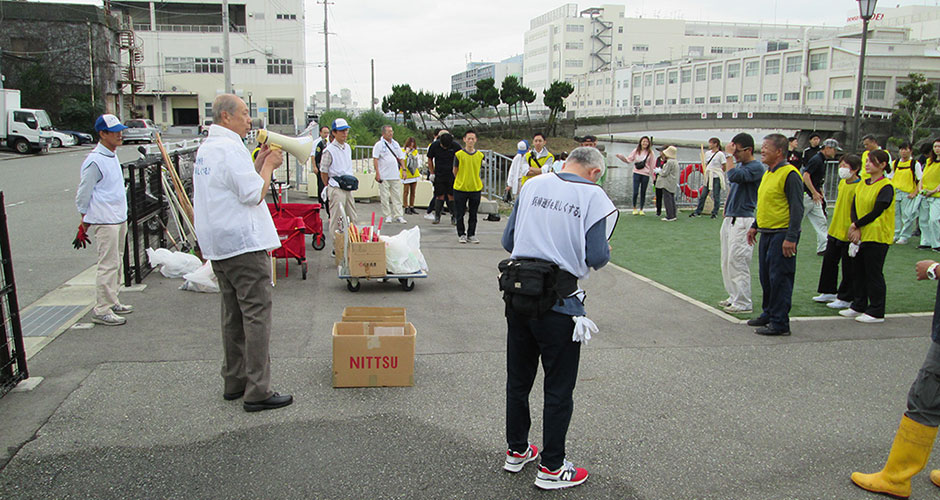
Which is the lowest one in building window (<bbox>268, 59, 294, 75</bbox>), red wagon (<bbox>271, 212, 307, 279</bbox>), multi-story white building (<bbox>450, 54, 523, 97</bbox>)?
red wagon (<bbox>271, 212, 307, 279</bbox>)

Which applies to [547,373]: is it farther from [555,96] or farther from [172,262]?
[555,96]

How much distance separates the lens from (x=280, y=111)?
74750 mm

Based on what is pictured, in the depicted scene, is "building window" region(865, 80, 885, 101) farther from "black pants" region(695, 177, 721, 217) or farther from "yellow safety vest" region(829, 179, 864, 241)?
"yellow safety vest" region(829, 179, 864, 241)

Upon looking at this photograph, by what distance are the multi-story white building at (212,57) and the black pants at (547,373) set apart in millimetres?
71743

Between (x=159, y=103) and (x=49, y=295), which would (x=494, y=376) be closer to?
(x=49, y=295)

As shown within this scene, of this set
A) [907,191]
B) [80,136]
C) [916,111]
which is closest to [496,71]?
[916,111]

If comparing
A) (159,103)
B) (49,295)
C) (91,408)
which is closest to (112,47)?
(159,103)

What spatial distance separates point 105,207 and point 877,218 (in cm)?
784

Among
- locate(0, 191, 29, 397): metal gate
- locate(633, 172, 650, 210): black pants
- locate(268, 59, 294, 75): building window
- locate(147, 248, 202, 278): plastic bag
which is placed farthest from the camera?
locate(268, 59, 294, 75): building window

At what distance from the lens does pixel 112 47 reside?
6081 centimetres

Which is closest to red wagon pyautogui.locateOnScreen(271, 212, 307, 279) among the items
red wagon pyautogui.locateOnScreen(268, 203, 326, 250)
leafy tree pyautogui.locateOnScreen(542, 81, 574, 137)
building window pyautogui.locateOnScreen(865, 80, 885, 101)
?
red wagon pyautogui.locateOnScreen(268, 203, 326, 250)

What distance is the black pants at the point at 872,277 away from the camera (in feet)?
23.6

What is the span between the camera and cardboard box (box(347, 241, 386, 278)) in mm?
8109

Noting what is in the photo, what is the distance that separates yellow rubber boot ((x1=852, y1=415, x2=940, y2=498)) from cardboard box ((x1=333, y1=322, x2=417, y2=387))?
10.0ft
